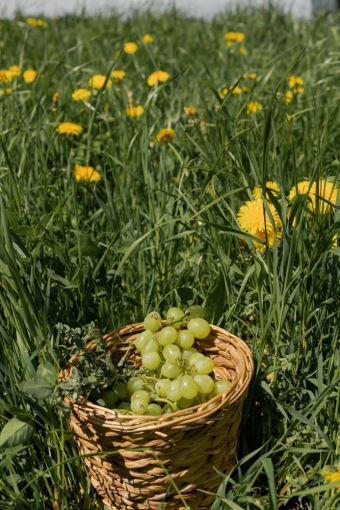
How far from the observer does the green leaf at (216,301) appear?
4.53ft

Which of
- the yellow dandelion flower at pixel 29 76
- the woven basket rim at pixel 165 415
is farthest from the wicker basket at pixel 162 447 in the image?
the yellow dandelion flower at pixel 29 76

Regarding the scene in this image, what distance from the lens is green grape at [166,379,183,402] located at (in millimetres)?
1142

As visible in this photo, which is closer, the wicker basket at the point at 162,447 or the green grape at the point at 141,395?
the wicker basket at the point at 162,447

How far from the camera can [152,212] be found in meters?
1.63

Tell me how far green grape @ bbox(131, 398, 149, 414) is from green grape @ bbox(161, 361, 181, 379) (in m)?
0.09

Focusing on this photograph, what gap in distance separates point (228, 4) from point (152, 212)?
395cm

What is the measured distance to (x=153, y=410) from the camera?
1158mm

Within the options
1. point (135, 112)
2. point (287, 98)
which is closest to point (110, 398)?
point (135, 112)

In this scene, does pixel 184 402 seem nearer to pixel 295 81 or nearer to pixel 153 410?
pixel 153 410

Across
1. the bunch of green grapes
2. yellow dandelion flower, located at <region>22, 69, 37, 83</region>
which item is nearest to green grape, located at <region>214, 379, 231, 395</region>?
the bunch of green grapes

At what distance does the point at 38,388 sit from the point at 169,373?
0.27 m

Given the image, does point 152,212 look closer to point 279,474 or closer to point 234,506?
point 279,474

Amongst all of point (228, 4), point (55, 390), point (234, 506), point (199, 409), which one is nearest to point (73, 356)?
point (55, 390)

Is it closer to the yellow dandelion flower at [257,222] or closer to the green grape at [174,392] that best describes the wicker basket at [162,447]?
the green grape at [174,392]
